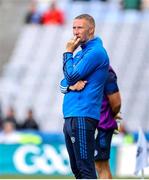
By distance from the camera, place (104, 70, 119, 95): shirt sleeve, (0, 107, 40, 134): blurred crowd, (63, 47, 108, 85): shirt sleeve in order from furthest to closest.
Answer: (0, 107, 40, 134): blurred crowd, (104, 70, 119, 95): shirt sleeve, (63, 47, 108, 85): shirt sleeve

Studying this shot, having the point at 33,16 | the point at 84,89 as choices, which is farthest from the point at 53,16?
the point at 84,89

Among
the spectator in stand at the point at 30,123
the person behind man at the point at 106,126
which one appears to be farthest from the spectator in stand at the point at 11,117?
the person behind man at the point at 106,126

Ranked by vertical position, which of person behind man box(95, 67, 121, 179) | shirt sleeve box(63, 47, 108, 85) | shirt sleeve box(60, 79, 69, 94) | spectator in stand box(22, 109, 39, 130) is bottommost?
spectator in stand box(22, 109, 39, 130)

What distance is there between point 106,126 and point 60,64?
13.5 meters

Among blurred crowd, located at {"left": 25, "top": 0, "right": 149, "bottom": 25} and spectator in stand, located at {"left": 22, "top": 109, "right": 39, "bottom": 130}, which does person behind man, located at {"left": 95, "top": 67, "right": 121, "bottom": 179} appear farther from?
blurred crowd, located at {"left": 25, "top": 0, "right": 149, "bottom": 25}

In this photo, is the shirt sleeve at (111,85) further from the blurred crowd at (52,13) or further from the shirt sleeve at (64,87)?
the blurred crowd at (52,13)

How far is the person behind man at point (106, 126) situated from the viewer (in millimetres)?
11086

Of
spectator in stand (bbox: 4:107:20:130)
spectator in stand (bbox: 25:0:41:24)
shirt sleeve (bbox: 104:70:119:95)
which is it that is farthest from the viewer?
spectator in stand (bbox: 25:0:41:24)

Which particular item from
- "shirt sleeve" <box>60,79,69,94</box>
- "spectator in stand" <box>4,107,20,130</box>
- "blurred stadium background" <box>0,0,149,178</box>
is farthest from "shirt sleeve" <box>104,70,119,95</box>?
"spectator in stand" <box>4,107,20,130</box>

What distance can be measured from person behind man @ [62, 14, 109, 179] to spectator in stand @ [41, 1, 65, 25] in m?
16.3

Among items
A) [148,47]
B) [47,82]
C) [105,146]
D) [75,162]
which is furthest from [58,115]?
[75,162]

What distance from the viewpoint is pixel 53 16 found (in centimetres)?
2564

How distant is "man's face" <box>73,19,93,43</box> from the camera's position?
30.5ft

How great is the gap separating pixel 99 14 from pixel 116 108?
1514 cm
